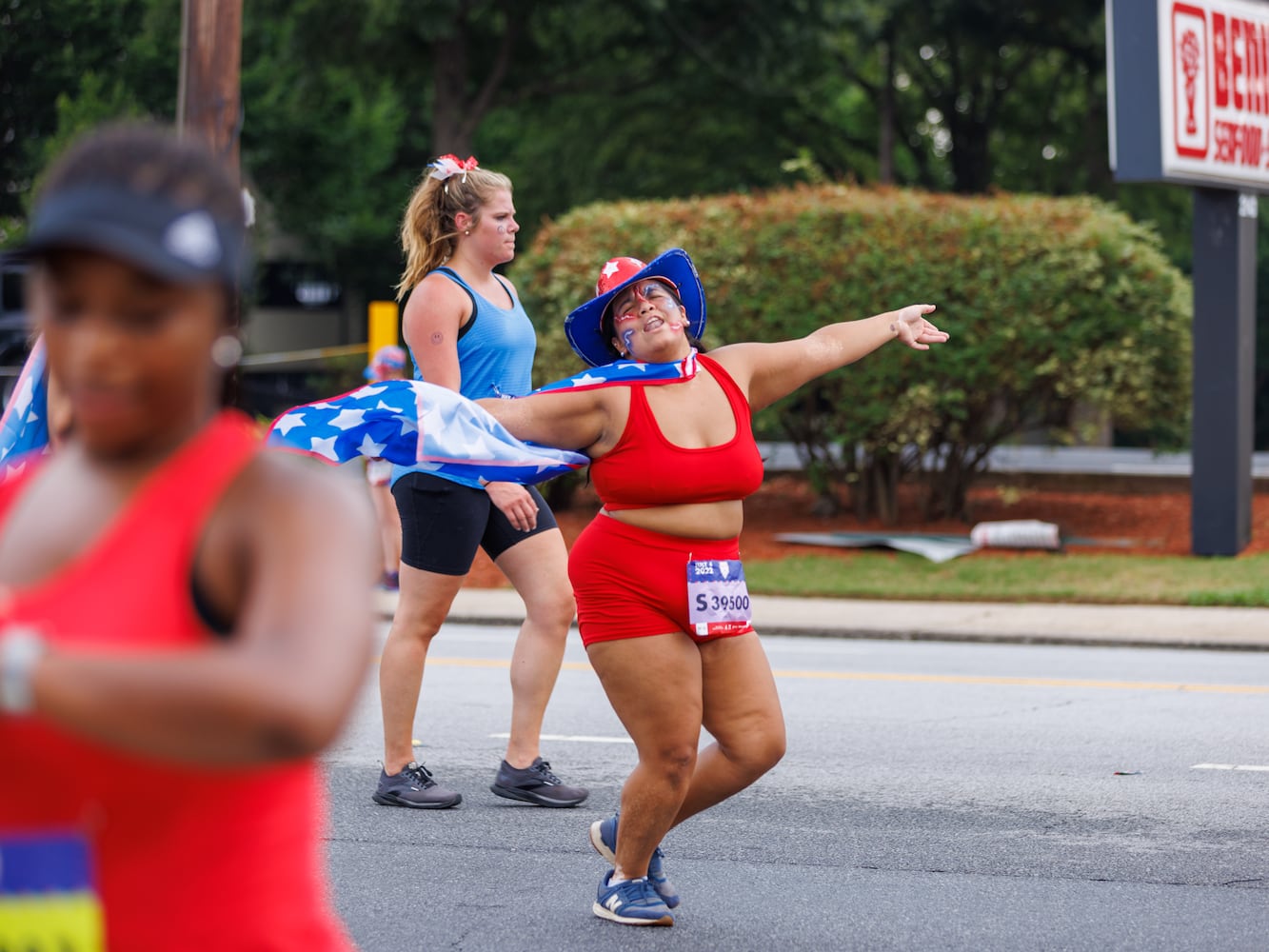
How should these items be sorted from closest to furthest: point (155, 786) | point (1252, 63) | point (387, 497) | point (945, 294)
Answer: point (155, 786) → point (387, 497) → point (1252, 63) → point (945, 294)

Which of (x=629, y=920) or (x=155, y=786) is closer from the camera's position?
(x=155, y=786)

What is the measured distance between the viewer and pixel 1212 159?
49.6ft

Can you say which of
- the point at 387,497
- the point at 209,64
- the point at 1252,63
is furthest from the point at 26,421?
the point at 1252,63

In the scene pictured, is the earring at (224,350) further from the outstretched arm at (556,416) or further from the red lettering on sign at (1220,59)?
the red lettering on sign at (1220,59)

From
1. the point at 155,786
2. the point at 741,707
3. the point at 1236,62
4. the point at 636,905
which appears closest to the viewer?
the point at 155,786

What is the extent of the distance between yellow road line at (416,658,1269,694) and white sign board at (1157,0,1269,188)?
662 cm

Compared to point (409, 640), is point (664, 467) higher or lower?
higher

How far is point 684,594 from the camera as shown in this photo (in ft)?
14.7

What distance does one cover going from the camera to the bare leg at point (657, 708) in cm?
446

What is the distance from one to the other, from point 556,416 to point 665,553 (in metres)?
0.47

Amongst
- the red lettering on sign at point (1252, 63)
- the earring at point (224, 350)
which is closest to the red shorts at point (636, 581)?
the earring at point (224, 350)

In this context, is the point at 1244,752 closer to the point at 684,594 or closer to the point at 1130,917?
the point at 1130,917

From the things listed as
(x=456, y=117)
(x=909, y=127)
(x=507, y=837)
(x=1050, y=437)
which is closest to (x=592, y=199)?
(x=456, y=117)

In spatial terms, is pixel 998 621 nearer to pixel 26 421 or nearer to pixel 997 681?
pixel 997 681
